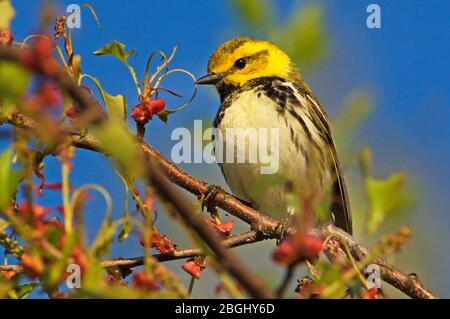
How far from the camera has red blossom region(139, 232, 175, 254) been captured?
1.71m

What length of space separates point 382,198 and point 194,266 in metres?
1.04

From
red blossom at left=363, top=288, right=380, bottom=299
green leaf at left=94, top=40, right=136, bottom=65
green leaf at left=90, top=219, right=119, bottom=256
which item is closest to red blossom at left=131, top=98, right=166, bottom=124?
green leaf at left=94, top=40, right=136, bottom=65

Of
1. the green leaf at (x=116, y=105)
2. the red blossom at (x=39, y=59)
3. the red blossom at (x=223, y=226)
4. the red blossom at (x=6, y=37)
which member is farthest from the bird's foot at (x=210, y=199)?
the red blossom at (x=39, y=59)

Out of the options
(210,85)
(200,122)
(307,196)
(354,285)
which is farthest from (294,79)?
(307,196)

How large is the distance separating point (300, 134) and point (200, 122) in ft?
9.97

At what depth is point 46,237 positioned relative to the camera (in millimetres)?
980

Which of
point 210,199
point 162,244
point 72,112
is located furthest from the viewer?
point 210,199

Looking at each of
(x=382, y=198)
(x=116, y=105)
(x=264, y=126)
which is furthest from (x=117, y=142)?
(x=264, y=126)

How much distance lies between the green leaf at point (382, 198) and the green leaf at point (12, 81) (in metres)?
0.44

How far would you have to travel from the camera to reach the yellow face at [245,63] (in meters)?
Answer: 5.07

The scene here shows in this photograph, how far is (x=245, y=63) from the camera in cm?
511

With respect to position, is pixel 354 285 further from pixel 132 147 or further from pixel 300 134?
pixel 300 134

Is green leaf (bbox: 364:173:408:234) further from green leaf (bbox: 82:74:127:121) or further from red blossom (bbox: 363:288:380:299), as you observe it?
green leaf (bbox: 82:74:127:121)

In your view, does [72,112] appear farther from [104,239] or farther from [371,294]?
[371,294]
